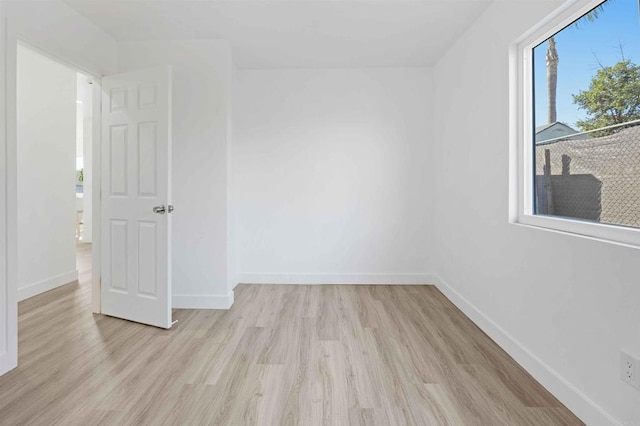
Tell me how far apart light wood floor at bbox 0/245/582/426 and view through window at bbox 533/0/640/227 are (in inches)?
42.9

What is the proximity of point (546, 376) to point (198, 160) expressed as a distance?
10.3 ft

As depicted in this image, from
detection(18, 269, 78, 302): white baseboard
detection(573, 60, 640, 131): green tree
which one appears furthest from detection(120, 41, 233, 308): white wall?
detection(573, 60, 640, 131): green tree

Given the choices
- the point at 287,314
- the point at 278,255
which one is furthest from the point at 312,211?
the point at 287,314

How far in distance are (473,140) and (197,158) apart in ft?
8.34

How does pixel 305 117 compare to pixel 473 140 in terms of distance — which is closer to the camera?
pixel 473 140

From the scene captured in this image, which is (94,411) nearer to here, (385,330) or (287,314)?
(287,314)

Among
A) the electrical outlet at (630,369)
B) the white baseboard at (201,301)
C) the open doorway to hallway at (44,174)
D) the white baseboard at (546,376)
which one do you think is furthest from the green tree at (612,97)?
the open doorway to hallway at (44,174)

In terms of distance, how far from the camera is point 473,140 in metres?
2.94

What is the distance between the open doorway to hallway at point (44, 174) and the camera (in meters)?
3.56

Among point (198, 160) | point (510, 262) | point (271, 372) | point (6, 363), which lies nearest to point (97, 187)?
point (198, 160)

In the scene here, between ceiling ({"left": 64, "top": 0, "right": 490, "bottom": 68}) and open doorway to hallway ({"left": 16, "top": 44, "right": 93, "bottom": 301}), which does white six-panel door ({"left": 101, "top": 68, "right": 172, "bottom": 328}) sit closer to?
ceiling ({"left": 64, "top": 0, "right": 490, "bottom": 68})

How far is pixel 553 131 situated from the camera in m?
2.11

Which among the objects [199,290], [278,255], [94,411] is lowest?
[94,411]

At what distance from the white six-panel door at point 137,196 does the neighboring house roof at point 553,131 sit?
2.72 m
